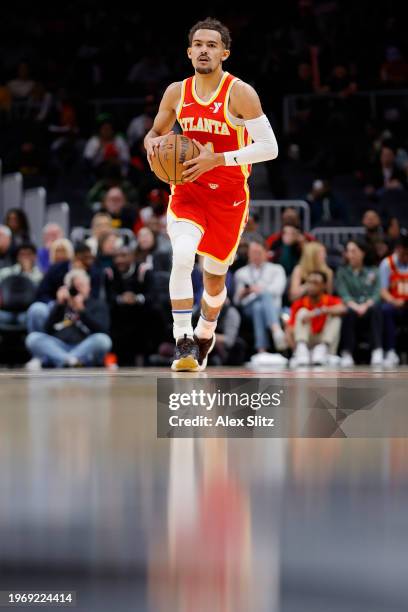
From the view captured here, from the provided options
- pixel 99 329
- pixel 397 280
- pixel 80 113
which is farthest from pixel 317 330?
pixel 80 113

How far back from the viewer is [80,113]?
16.0 m

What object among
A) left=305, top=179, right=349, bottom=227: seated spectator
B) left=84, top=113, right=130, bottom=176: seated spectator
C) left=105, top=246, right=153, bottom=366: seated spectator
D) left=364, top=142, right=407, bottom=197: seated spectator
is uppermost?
left=84, top=113, right=130, bottom=176: seated spectator

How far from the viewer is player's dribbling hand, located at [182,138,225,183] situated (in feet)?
18.5

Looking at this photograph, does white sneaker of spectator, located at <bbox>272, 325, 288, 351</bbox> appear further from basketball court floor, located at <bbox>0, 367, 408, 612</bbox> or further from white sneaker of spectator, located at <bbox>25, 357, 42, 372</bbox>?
basketball court floor, located at <bbox>0, 367, 408, 612</bbox>

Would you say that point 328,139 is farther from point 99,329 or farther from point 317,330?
point 99,329

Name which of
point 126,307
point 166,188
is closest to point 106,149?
point 166,188

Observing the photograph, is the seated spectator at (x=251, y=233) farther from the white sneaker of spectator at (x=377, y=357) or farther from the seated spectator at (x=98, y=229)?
the white sneaker of spectator at (x=377, y=357)

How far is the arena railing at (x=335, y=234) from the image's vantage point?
12.9 m

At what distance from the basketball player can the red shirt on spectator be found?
14.3 feet

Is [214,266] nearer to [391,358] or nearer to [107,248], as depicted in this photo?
[107,248]

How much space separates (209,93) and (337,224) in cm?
767

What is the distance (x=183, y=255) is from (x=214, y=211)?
444 mm

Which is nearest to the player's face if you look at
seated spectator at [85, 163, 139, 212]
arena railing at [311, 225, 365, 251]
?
arena railing at [311, 225, 365, 251]

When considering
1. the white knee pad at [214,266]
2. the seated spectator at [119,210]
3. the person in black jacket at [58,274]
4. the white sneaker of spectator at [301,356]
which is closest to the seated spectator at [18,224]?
the seated spectator at [119,210]
